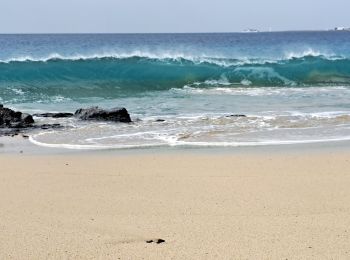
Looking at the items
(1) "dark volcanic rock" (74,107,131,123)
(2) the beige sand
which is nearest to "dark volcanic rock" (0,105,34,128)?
(1) "dark volcanic rock" (74,107,131,123)

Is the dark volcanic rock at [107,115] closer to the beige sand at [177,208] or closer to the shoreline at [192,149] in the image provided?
the shoreline at [192,149]

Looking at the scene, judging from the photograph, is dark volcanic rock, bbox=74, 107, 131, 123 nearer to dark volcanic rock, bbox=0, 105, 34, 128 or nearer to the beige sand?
dark volcanic rock, bbox=0, 105, 34, 128

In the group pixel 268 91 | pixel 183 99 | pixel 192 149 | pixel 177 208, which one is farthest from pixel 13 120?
pixel 268 91

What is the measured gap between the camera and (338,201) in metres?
4.99

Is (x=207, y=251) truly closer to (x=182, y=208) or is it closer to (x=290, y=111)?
(x=182, y=208)

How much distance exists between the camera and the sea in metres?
9.30

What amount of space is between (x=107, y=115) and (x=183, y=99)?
6.19 metres

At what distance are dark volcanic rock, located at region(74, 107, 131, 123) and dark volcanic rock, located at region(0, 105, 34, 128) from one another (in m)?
1.15

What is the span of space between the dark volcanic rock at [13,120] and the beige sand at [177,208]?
3.50 m

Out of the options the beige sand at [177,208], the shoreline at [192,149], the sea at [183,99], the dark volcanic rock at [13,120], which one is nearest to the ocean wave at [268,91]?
the sea at [183,99]

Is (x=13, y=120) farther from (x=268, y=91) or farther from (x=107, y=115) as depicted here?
(x=268, y=91)

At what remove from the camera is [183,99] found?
1712 cm

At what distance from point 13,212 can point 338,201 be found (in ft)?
8.99

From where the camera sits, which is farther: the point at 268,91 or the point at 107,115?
the point at 268,91
